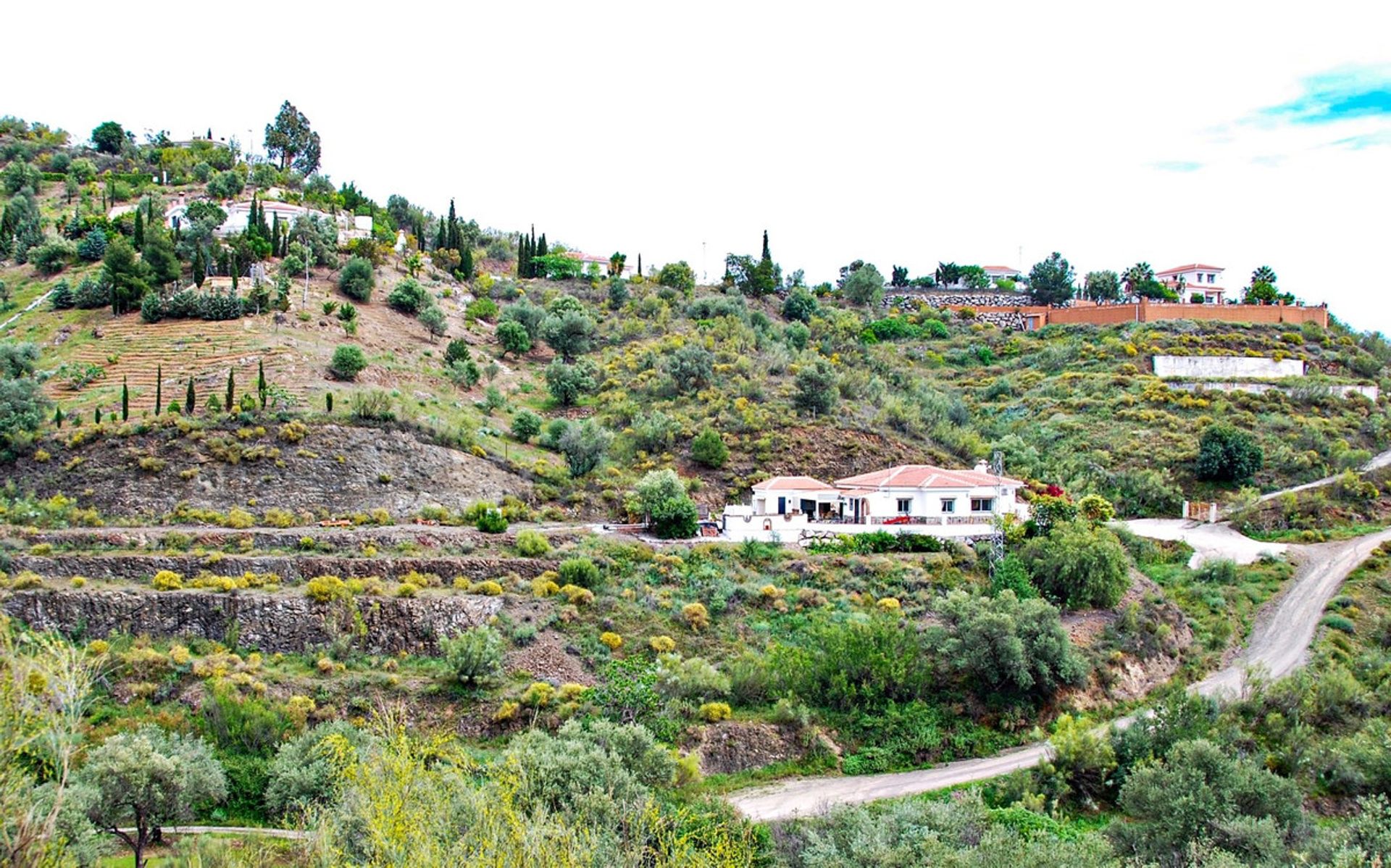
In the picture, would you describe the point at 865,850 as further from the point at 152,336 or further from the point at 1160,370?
the point at 1160,370

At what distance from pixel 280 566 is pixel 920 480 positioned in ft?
68.6

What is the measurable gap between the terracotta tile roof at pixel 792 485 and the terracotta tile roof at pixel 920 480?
1153 millimetres

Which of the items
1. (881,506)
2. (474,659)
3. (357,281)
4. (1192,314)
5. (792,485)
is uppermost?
(1192,314)

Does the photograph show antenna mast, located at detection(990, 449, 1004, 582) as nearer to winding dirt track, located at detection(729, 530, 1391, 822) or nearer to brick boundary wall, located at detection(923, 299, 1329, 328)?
winding dirt track, located at detection(729, 530, 1391, 822)

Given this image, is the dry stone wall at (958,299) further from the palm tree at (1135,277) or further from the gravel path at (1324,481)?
the gravel path at (1324,481)

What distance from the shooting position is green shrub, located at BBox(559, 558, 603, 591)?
89.9 feet

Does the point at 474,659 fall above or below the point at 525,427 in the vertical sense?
below

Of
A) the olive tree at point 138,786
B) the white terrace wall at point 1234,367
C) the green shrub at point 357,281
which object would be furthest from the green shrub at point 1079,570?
the green shrub at point 357,281

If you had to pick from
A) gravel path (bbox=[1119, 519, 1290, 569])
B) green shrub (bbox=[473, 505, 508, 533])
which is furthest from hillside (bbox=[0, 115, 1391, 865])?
gravel path (bbox=[1119, 519, 1290, 569])

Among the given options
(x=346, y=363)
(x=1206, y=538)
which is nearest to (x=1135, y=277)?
(x=1206, y=538)

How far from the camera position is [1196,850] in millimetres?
15039

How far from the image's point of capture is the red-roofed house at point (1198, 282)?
7431 cm

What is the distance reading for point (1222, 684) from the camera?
2717cm

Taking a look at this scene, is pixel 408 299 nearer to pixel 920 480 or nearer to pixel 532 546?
pixel 532 546
